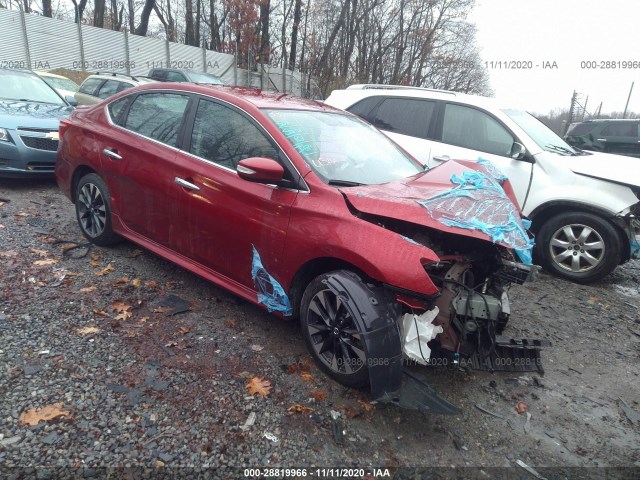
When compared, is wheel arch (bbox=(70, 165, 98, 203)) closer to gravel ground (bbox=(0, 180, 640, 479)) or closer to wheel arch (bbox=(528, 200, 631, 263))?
gravel ground (bbox=(0, 180, 640, 479))

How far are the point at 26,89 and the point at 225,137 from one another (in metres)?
5.89

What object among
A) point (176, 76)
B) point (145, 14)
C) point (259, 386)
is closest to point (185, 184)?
point (259, 386)

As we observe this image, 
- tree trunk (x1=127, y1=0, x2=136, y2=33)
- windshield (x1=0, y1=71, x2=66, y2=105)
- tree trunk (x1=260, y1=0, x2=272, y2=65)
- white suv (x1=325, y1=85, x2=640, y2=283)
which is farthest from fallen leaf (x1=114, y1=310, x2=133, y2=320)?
tree trunk (x1=127, y1=0, x2=136, y2=33)

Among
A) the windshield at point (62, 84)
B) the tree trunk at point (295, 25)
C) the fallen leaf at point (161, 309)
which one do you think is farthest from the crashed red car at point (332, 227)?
the tree trunk at point (295, 25)

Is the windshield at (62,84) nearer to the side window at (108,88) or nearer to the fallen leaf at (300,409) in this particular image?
the side window at (108,88)

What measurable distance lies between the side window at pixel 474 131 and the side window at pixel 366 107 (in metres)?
1.02

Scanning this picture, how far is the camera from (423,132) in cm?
575

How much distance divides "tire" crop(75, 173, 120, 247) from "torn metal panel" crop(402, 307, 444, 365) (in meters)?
3.06

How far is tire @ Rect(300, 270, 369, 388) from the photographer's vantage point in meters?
2.65

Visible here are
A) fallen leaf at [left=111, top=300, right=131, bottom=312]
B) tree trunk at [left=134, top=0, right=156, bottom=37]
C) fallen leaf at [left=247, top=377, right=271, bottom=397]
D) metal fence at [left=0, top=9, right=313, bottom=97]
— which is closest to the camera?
fallen leaf at [left=247, top=377, right=271, bottom=397]

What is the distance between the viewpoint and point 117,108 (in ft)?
13.7

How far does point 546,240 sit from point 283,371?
3645 mm

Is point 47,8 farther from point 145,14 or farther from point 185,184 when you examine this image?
point 185,184

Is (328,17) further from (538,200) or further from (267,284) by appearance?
(267,284)
